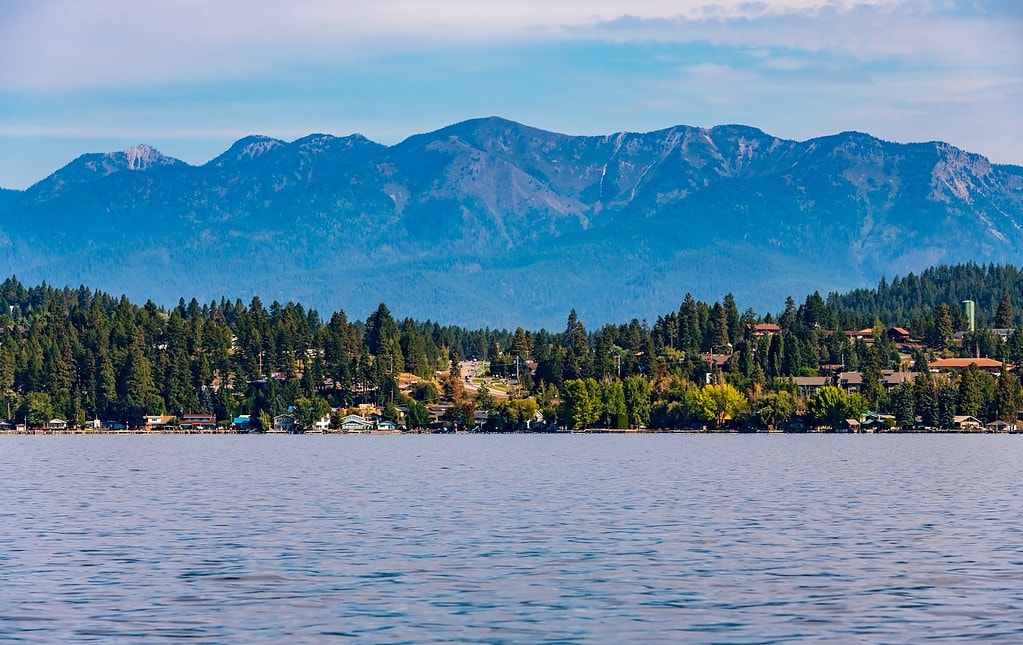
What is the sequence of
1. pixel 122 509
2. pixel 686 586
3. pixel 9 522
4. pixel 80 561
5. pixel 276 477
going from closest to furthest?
pixel 686 586
pixel 80 561
pixel 9 522
pixel 122 509
pixel 276 477

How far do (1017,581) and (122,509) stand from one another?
4105 centimetres

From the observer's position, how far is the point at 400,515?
6494 cm

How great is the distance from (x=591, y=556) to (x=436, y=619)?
1276 centimetres

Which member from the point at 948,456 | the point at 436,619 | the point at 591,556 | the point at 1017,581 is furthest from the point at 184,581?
the point at 948,456

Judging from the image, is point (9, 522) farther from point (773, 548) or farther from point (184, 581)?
point (773, 548)

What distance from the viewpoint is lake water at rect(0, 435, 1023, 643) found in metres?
36.6

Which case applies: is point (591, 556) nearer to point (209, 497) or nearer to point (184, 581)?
point (184, 581)

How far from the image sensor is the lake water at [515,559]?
120ft

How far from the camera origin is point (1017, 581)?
142ft

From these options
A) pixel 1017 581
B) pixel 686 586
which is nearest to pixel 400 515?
pixel 686 586

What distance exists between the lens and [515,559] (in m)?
48.6

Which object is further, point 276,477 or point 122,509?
point 276,477

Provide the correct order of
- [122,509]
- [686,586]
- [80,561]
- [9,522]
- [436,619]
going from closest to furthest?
1. [436,619]
2. [686,586]
3. [80,561]
4. [9,522]
5. [122,509]

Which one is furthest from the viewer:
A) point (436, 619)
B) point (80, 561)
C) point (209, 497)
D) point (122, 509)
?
point (209, 497)
